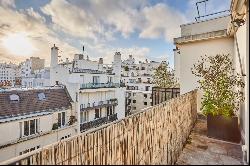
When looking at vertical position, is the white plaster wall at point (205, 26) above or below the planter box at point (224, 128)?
above

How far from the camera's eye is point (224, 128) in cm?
480

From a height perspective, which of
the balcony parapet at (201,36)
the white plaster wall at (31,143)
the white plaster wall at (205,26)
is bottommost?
the white plaster wall at (31,143)

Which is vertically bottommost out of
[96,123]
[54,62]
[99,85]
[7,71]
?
[96,123]

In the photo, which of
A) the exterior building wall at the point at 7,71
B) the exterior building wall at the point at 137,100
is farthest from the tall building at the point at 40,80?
the exterior building wall at the point at 7,71

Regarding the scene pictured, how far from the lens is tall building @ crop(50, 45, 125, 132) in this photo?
86.4 feet

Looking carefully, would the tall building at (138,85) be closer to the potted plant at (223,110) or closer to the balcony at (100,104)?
the balcony at (100,104)

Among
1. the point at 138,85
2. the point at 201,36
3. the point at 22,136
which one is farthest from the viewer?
the point at 138,85

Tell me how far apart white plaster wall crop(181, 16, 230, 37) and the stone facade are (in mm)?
5402

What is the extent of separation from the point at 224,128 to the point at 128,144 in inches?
124

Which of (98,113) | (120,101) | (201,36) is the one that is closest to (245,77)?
(201,36)

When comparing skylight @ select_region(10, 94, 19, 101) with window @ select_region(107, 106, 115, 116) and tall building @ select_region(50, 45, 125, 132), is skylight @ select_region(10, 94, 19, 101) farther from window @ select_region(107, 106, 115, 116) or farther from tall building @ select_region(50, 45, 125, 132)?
window @ select_region(107, 106, 115, 116)

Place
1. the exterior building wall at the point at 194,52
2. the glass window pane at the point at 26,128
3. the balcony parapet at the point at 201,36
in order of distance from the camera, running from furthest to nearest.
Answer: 1. the glass window pane at the point at 26,128
2. the exterior building wall at the point at 194,52
3. the balcony parapet at the point at 201,36

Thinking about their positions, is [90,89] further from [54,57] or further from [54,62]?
[54,57]

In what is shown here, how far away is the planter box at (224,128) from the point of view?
15.3ft
